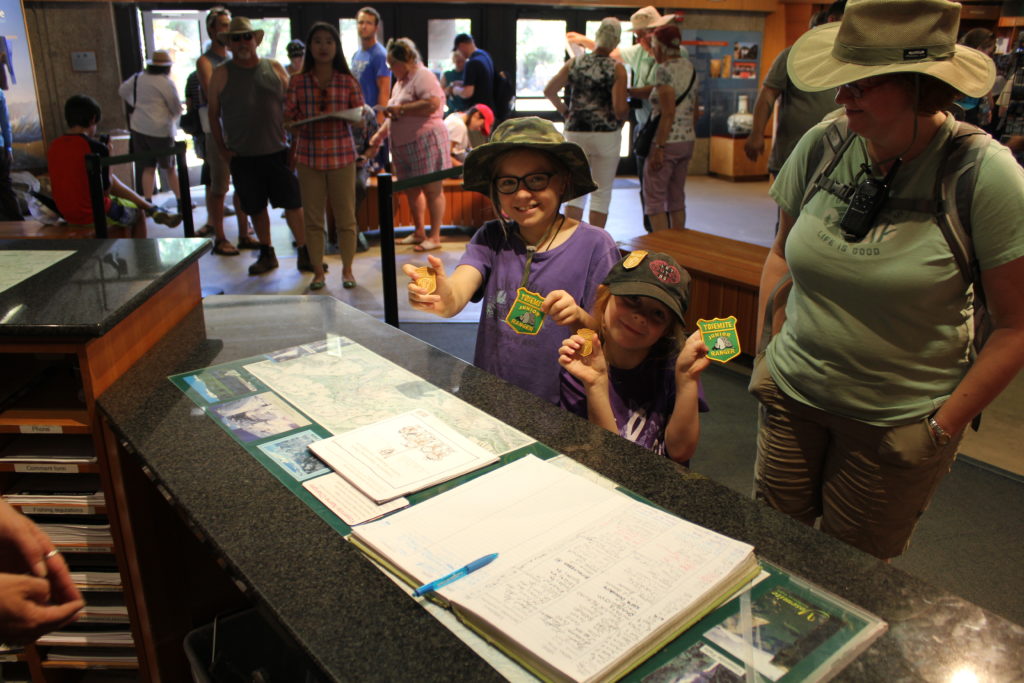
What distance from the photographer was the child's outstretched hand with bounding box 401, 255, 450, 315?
1.72 meters

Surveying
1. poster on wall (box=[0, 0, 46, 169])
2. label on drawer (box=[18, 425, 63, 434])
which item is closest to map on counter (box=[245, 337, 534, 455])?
label on drawer (box=[18, 425, 63, 434])

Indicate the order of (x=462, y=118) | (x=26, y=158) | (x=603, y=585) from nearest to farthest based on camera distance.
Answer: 1. (x=603, y=585)
2. (x=462, y=118)
3. (x=26, y=158)

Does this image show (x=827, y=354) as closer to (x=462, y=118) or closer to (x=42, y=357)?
(x=42, y=357)

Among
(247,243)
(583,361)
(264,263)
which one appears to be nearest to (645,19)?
(264,263)

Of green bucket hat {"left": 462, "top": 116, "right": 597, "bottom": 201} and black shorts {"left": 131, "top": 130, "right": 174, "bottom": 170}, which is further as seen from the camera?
black shorts {"left": 131, "top": 130, "right": 174, "bottom": 170}

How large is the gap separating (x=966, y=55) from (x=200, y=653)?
1.97 meters

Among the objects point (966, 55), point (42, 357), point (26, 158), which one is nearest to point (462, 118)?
point (26, 158)

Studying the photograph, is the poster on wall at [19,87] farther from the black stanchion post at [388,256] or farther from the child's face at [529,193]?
the child's face at [529,193]

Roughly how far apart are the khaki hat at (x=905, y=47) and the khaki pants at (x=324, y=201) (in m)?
3.62

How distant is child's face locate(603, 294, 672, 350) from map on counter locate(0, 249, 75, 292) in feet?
4.81

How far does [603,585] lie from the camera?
99 centimetres

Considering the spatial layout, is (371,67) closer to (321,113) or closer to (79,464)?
(321,113)

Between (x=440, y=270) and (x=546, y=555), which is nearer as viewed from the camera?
(x=546, y=555)

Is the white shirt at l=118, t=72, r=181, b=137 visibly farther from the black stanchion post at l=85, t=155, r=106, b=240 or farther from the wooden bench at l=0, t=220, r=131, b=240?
the black stanchion post at l=85, t=155, r=106, b=240
